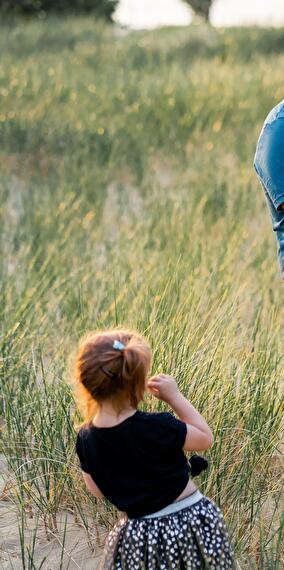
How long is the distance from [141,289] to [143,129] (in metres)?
5.14

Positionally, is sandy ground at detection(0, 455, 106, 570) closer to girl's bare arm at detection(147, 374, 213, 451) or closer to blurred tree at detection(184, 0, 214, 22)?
girl's bare arm at detection(147, 374, 213, 451)

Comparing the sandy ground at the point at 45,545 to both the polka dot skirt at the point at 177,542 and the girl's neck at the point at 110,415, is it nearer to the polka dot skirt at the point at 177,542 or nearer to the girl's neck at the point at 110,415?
the polka dot skirt at the point at 177,542

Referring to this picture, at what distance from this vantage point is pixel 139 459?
2109 millimetres

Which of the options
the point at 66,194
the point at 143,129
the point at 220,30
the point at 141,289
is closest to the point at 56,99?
the point at 143,129

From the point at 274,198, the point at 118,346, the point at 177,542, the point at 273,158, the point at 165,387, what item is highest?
the point at 273,158

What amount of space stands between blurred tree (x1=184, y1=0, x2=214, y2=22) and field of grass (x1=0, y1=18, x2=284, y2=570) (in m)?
17.2

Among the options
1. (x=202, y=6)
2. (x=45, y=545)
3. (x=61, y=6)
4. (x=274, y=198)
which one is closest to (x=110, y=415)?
(x=274, y=198)

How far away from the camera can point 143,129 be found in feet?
28.9

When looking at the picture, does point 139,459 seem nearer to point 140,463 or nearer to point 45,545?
point 140,463

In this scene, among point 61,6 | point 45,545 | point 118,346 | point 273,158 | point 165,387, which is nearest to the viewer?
point 118,346

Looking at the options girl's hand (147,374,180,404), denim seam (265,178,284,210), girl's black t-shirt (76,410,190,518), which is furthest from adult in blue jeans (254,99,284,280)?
girl's black t-shirt (76,410,190,518)

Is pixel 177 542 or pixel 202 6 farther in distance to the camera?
pixel 202 6

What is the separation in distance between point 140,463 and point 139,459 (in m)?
0.01

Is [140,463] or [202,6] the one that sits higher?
[140,463]
